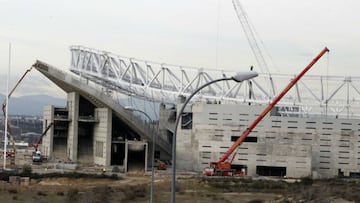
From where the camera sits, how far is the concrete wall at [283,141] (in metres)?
83.8

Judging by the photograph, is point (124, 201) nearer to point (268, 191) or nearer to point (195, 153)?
point (268, 191)

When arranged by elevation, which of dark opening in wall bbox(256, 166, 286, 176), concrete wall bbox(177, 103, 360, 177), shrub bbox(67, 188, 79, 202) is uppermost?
concrete wall bbox(177, 103, 360, 177)

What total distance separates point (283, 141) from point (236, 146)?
697 cm

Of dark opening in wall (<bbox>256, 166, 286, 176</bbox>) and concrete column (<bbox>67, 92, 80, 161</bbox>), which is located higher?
concrete column (<bbox>67, 92, 80, 161</bbox>)

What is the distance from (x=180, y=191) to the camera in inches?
2293

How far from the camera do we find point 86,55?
100375 millimetres

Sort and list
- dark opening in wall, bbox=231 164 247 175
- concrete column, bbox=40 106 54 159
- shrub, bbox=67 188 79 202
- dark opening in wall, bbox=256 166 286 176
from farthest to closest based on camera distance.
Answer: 1. concrete column, bbox=40 106 54 159
2. dark opening in wall, bbox=256 166 286 176
3. dark opening in wall, bbox=231 164 247 175
4. shrub, bbox=67 188 79 202

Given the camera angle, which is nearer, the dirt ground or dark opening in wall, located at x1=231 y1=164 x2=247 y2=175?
the dirt ground

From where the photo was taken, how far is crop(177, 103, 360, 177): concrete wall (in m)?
83.8

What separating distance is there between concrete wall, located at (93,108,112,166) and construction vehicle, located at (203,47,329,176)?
51.3 feet

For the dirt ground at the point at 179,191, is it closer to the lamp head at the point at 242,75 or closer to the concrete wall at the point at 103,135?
the concrete wall at the point at 103,135

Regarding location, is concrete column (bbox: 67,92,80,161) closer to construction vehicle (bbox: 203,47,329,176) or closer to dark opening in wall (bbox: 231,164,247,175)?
construction vehicle (bbox: 203,47,329,176)

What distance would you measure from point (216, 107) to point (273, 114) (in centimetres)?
799

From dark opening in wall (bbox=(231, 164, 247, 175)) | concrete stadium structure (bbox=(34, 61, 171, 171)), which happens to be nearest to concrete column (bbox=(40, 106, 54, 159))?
concrete stadium structure (bbox=(34, 61, 171, 171))
